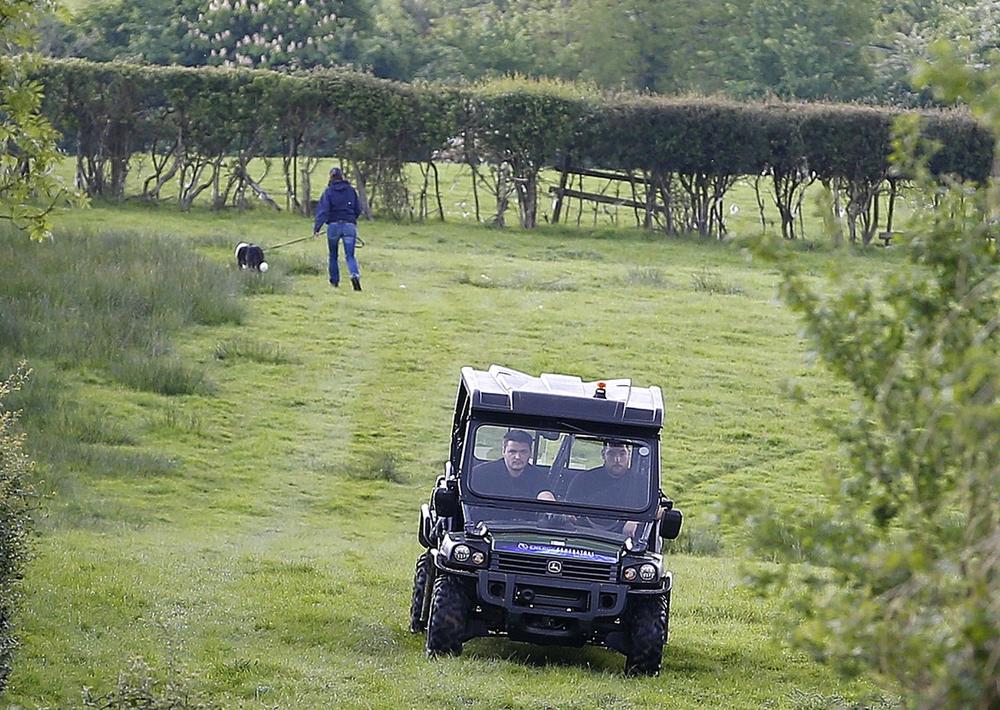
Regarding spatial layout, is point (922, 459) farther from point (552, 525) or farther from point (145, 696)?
point (552, 525)

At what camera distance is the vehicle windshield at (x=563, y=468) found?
36.0ft

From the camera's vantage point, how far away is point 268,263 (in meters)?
27.1

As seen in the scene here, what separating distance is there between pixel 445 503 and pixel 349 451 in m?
7.87

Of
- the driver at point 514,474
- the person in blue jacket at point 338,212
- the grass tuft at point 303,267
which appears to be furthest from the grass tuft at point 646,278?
the driver at point 514,474

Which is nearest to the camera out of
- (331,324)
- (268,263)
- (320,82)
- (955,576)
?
(955,576)

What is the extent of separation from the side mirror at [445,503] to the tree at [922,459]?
530cm

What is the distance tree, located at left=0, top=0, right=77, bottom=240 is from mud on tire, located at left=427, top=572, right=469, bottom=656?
4.48 meters

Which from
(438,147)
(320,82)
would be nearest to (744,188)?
(438,147)

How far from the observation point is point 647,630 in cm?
1045

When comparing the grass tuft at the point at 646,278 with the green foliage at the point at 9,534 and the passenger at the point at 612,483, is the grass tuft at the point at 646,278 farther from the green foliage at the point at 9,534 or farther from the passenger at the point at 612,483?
the green foliage at the point at 9,534

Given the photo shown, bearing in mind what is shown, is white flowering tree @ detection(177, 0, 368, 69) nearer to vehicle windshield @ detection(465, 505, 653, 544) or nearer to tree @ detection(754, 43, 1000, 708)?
vehicle windshield @ detection(465, 505, 653, 544)

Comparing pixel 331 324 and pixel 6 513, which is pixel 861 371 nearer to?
pixel 6 513

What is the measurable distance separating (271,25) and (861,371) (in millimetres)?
52512

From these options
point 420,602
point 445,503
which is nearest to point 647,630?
point 445,503
